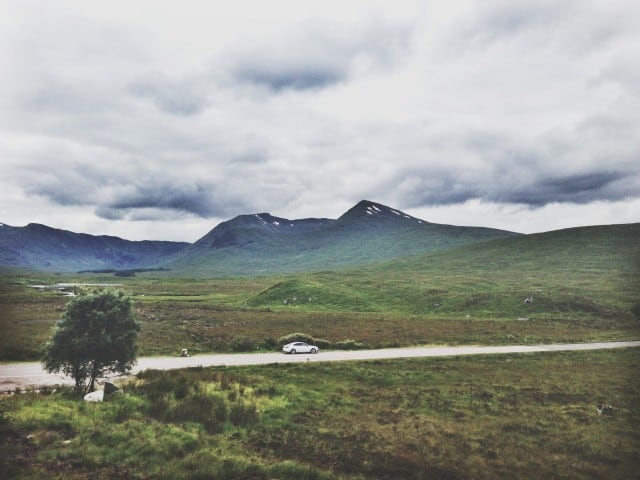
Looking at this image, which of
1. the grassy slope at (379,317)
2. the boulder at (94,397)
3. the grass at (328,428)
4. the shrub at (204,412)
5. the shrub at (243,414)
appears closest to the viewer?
the grass at (328,428)

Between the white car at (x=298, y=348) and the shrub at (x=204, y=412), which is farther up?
the shrub at (x=204, y=412)

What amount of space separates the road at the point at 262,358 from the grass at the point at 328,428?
535 cm

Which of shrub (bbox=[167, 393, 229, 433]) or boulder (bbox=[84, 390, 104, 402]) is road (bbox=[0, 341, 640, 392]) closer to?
boulder (bbox=[84, 390, 104, 402])

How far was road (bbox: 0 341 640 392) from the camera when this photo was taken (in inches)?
1297

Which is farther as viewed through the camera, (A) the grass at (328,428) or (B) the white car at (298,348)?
(B) the white car at (298,348)

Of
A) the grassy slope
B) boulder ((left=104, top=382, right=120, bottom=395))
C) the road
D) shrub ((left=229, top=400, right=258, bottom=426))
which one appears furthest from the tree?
the grassy slope

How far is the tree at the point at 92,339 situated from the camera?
28.5m

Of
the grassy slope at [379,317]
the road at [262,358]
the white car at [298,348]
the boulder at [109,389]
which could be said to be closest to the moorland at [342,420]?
the boulder at [109,389]

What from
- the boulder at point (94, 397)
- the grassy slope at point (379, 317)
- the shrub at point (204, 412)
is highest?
the boulder at point (94, 397)

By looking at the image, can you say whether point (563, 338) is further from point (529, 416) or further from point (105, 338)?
point (105, 338)

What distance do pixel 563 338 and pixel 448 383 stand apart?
36.0 m

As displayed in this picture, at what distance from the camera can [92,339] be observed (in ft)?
94.0

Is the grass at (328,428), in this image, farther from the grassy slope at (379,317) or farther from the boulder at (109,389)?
the grassy slope at (379,317)

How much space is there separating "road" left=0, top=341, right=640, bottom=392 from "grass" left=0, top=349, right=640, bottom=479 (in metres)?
5.35
